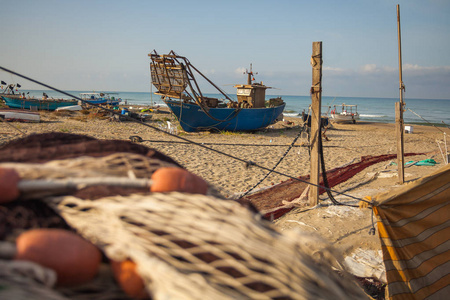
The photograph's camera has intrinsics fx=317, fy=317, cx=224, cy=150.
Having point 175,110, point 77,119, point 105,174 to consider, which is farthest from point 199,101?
point 105,174

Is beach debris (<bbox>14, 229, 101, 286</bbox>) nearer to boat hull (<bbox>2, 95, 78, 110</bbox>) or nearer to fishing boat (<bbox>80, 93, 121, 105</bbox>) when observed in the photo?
fishing boat (<bbox>80, 93, 121, 105</bbox>)

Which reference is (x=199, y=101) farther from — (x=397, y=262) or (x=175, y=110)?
(x=397, y=262)

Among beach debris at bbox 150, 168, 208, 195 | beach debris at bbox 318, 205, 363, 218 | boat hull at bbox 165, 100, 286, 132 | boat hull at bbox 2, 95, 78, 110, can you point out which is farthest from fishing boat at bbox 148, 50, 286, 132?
boat hull at bbox 2, 95, 78, 110

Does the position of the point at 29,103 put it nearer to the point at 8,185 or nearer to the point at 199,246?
the point at 8,185

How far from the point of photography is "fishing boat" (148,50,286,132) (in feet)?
51.0

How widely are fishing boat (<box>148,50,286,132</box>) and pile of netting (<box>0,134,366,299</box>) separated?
14.0m

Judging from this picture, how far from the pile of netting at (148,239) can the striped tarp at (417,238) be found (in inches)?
97.4

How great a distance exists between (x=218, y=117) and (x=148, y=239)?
1761 centimetres

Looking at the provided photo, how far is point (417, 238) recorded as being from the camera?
3.46 m

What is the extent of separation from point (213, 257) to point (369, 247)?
13.3 ft

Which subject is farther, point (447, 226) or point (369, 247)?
point (369, 247)

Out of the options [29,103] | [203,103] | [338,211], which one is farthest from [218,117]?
[29,103]

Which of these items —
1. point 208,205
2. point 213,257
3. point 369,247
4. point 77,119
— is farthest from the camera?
point 77,119

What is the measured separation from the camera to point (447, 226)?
3496 mm
